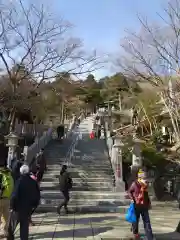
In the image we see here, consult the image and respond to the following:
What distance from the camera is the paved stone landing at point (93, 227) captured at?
7590 millimetres

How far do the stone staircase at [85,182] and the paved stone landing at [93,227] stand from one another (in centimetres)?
137

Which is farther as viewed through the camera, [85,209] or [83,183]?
[83,183]

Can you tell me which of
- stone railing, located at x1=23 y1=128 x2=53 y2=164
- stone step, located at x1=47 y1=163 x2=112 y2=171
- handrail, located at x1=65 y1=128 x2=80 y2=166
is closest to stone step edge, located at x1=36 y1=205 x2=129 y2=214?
stone railing, located at x1=23 y1=128 x2=53 y2=164

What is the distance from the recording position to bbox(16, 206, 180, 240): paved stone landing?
759 cm

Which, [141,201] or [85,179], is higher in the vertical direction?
[141,201]

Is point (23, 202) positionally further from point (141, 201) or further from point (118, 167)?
point (118, 167)

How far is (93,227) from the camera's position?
8.65 metres

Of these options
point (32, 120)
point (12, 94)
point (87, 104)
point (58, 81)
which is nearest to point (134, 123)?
point (32, 120)

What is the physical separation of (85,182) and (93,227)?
7393mm

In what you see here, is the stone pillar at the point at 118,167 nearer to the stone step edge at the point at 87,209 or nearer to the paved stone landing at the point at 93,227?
the stone step edge at the point at 87,209

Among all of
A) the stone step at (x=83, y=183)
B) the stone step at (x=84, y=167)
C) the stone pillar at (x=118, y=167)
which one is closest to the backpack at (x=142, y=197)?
the stone pillar at (x=118, y=167)

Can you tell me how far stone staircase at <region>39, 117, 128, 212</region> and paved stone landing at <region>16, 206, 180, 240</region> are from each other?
4.49 feet

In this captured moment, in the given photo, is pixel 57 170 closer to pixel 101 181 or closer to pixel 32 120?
pixel 101 181

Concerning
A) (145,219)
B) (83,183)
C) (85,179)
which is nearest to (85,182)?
(83,183)
